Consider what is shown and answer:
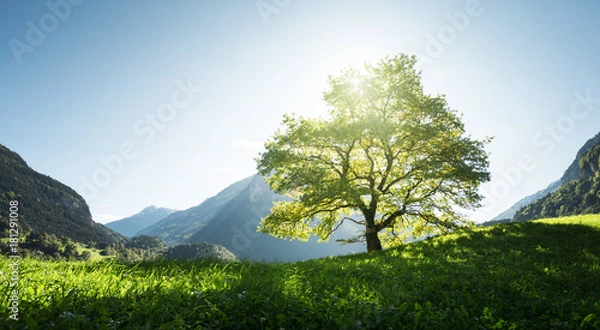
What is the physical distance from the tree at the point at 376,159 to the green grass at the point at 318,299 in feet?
38.8

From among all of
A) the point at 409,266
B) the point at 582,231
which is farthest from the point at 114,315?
the point at 582,231

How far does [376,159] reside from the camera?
1101 inches

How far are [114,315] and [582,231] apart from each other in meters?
21.9

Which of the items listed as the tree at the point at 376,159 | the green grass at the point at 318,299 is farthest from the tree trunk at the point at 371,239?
the green grass at the point at 318,299

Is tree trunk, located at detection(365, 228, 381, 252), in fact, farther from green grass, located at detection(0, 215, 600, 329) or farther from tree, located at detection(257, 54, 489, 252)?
green grass, located at detection(0, 215, 600, 329)

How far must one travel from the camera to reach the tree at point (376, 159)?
22.9 metres

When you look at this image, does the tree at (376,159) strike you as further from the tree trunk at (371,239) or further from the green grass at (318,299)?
the green grass at (318,299)

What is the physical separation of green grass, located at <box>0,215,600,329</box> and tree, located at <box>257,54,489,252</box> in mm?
11828

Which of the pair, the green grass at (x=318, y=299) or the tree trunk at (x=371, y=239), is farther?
the tree trunk at (x=371, y=239)

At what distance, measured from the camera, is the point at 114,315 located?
4.90 metres

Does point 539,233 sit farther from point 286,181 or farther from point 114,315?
point 114,315

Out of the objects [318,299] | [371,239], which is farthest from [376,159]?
[318,299]

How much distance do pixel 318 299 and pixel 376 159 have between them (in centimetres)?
2241

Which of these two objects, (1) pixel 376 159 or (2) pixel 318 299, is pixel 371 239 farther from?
(2) pixel 318 299
